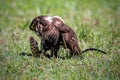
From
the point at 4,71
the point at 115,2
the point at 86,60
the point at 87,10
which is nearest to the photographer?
the point at 4,71

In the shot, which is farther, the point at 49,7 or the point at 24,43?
the point at 49,7

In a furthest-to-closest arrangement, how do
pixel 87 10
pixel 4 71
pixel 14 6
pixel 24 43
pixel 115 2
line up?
pixel 115 2 < pixel 14 6 < pixel 87 10 < pixel 24 43 < pixel 4 71

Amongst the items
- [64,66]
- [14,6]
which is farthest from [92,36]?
[14,6]

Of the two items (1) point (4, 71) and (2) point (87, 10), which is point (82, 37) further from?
(2) point (87, 10)

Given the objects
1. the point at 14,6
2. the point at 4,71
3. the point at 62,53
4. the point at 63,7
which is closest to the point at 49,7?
the point at 63,7

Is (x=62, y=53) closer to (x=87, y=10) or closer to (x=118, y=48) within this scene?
(x=118, y=48)

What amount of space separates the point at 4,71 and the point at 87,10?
6.65m

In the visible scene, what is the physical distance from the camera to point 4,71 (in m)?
8.12

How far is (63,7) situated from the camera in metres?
14.9

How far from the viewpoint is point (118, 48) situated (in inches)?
362

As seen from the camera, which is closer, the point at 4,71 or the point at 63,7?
the point at 4,71

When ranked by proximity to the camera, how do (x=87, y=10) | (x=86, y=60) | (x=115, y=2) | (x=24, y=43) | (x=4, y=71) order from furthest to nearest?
1. (x=115, y=2)
2. (x=87, y=10)
3. (x=24, y=43)
4. (x=86, y=60)
5. (x=4, y=71)

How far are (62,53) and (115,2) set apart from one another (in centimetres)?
794

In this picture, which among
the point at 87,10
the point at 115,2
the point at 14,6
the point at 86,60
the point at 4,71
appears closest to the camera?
the point at 4,71
